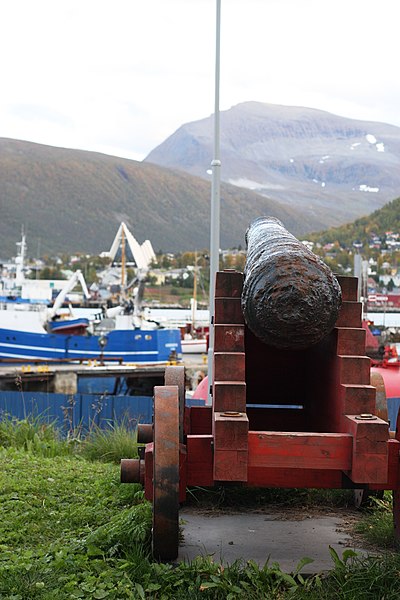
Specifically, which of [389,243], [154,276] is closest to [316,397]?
[389,243]

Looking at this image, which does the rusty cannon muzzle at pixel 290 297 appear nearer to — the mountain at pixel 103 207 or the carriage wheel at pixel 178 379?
the carriage wheel at pixel 178 379

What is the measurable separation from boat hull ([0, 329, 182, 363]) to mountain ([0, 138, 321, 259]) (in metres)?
96.7

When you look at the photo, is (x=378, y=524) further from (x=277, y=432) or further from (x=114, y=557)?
(x=114, y=557)

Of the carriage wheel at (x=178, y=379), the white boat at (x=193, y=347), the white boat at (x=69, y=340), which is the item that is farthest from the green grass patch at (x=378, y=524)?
the white boat at (x=193, y=347)

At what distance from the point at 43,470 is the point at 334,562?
2.71 meters

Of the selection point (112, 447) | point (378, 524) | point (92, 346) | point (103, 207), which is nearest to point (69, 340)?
point (92, 346)

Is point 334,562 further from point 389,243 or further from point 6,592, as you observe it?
point 389,243

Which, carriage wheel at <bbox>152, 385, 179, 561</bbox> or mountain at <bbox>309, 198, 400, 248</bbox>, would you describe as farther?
mountain at <bbox>309, 198, 400, 248</bbox>

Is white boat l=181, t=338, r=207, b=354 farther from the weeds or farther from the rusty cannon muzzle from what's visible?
the rusty cannon muzzle

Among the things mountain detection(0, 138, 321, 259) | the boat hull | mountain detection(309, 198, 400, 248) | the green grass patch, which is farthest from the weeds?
mountain detection(0, 138, 321, 259)

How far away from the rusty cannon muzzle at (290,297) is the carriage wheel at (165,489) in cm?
70

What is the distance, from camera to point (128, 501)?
5336mm

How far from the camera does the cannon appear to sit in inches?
160

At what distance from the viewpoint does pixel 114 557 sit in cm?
418
